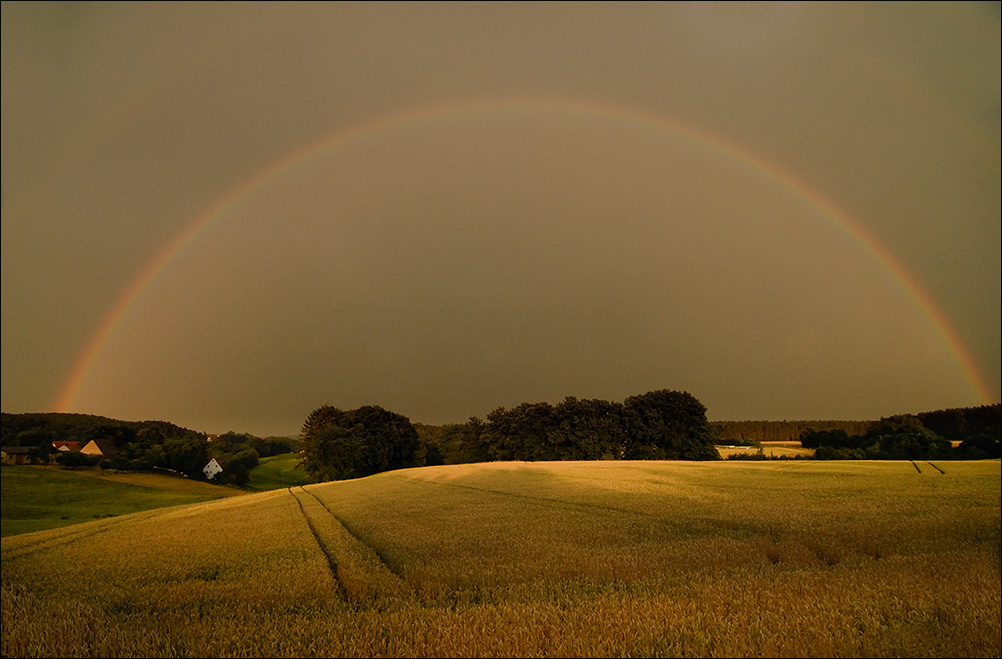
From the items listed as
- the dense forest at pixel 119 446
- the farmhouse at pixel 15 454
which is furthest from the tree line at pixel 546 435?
the farmhouse at pixel 15 454

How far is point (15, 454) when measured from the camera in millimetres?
118500

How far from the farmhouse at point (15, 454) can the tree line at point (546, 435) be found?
66.0m

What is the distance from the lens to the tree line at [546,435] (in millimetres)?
81500

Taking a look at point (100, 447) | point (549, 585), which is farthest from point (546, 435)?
point (100, 447)

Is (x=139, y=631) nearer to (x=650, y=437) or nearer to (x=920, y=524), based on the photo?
(x=920, y=524)

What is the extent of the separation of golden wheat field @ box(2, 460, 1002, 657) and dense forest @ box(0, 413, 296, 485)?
4376 inches

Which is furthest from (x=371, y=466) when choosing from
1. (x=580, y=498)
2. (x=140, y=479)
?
(x=580, y=498)

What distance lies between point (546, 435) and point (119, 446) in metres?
114

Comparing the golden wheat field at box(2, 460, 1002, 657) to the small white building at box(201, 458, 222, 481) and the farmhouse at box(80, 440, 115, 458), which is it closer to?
the small white building at box(201, 458, 222, 481)

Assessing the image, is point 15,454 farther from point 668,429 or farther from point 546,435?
point 668,429

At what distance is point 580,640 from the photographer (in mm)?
5625

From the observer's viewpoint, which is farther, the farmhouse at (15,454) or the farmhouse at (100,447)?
the farmhouse at (100,447)

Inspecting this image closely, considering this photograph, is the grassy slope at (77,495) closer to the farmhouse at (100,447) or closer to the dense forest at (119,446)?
the dense forest at (119,446)

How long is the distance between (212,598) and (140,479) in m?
105
